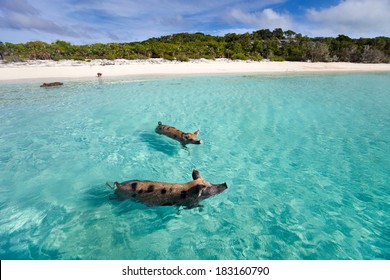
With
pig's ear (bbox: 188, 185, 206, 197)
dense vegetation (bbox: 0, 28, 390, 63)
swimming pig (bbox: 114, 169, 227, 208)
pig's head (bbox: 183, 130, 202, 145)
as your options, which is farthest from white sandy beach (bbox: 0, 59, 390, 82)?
pig's ear (bbox: 188, 185, 206, 197)

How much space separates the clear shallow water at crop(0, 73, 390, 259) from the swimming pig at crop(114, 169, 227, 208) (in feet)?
1.01

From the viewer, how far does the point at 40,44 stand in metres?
46.2

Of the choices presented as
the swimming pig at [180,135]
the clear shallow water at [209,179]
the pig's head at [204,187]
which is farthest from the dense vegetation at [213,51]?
the pig's head at [204,187]

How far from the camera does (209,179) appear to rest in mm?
6648

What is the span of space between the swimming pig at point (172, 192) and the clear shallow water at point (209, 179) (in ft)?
1.01

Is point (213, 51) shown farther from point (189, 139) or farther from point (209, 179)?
point (209, 179)

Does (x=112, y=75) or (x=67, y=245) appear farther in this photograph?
(x=112, y=75)

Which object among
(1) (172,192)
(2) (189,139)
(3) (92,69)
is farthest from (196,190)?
(3) (92,69)

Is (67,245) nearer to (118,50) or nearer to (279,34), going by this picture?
(118,50)

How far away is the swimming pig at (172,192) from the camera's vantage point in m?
5.02

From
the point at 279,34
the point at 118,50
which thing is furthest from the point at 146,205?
the point at 279,34

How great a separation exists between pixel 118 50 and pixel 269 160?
47.1 m

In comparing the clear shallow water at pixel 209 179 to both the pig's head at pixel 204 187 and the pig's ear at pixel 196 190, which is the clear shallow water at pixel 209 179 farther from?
the pig's ear at pixel 196 190

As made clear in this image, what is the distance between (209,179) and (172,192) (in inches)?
72.8
